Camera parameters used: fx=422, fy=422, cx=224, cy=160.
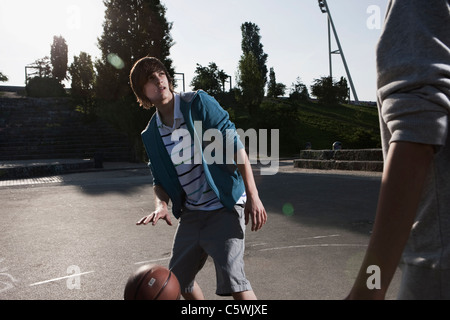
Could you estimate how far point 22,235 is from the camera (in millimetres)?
7328

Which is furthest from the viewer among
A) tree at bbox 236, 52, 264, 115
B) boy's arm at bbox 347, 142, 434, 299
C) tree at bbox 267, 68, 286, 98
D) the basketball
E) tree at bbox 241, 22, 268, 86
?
tree at bbox 241, 22, 268, 86

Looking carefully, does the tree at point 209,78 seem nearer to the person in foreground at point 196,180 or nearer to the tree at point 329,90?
the tree at point 329,90

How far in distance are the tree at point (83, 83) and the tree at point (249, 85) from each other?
50.5 ft

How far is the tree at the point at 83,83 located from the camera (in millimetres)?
33438

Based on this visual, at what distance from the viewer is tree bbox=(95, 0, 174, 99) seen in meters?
28.3

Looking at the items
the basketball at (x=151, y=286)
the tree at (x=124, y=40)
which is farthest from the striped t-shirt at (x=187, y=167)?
the tree at (x=124, y=40)

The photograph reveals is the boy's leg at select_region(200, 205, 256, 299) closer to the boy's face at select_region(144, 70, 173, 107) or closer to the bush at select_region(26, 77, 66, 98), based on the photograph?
the boy's face at select_region(144, 70, 173, 107)

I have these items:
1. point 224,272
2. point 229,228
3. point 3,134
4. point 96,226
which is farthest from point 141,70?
point 3,134

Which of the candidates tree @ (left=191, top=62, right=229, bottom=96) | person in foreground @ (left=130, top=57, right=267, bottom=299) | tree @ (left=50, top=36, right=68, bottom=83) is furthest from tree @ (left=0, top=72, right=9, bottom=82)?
person in foreground @ (left=130, top=57, right=267, bottom=299)

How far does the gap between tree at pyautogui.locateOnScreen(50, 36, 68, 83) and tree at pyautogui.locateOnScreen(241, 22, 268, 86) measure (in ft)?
98.9

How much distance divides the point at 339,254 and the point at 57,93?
51.2 meters

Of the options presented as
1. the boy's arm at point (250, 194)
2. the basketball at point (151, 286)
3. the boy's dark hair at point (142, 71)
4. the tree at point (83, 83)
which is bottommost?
the basketball at point (151, 286)

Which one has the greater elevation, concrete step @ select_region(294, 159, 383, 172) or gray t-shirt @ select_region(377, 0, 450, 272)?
gray t-shirt @ select_region(377, 0, 450, 272)
